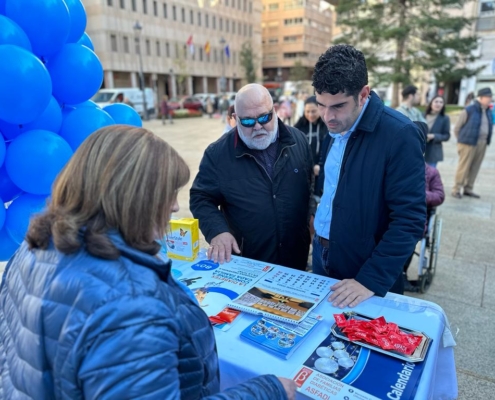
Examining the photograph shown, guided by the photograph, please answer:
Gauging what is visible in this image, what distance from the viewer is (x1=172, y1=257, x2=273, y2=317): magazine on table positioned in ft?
5.45

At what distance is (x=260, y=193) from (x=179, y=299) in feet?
4.56

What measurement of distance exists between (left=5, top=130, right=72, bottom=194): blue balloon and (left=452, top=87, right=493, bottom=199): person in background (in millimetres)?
6400

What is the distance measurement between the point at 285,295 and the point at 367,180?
24.7 inches

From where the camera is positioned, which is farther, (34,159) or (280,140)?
(280,140)

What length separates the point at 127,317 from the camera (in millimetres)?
781

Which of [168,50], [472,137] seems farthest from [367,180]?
[168,50]

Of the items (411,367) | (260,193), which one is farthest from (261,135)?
(411,367)

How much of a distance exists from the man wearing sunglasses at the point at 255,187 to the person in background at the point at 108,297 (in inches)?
48.2

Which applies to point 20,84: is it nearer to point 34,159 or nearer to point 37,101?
point 37,101

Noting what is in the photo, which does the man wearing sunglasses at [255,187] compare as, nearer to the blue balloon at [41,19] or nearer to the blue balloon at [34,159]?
the blue balloon at [34,159]

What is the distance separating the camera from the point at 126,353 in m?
0.76

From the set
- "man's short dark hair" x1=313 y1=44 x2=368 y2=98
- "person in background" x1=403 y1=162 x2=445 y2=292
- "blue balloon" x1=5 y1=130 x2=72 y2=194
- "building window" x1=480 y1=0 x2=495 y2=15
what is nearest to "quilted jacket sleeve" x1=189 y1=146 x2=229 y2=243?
"blue balloon" x1=5 y1=130 x2=72 y2=194

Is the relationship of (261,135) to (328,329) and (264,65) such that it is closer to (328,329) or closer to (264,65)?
(328,329)

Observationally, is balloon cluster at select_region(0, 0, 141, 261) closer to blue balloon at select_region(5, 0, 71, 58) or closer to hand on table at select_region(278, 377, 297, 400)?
blue balloon at select_region(5, 0, 71, 58)
